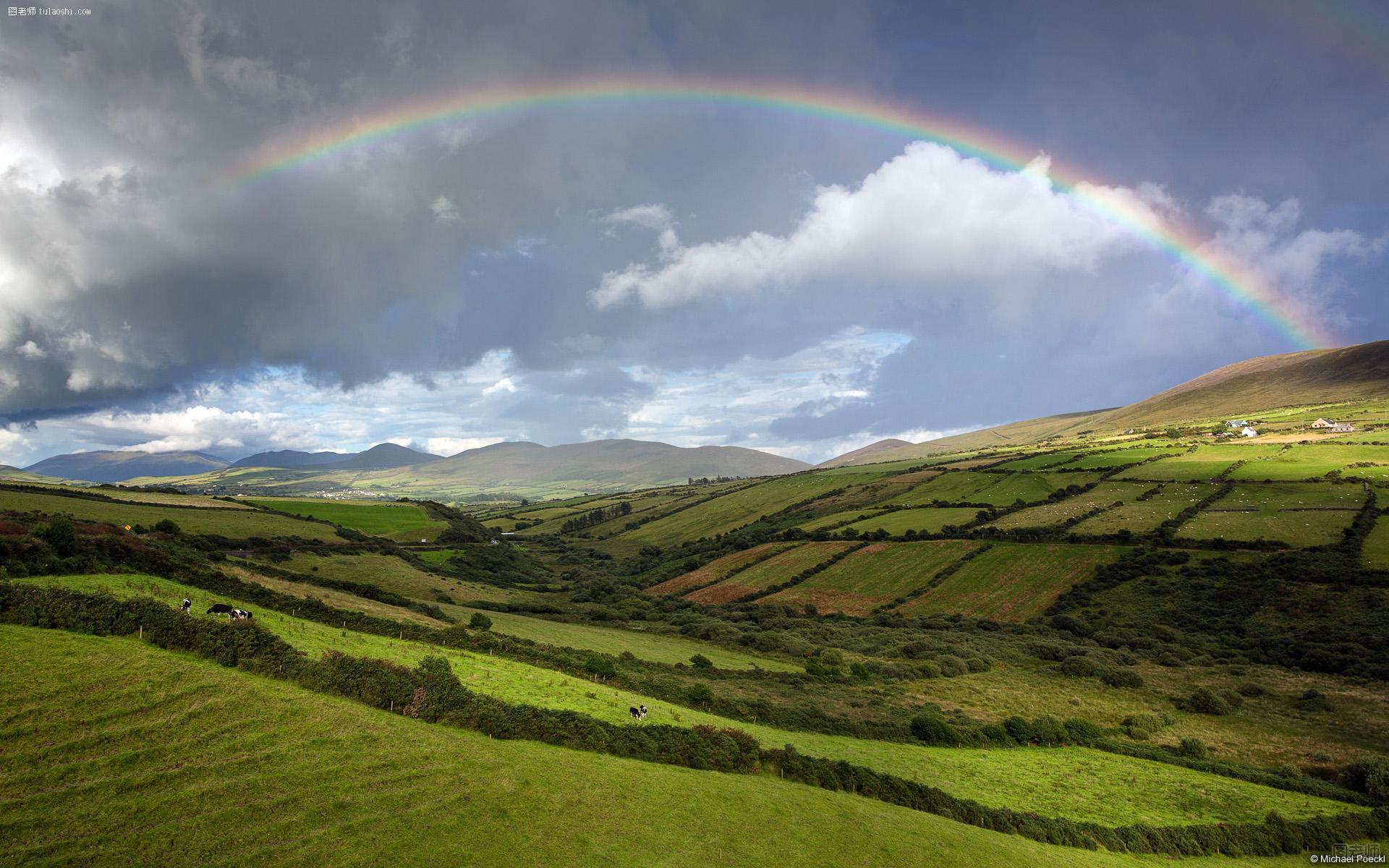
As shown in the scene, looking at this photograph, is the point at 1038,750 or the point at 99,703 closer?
the point at 99,703

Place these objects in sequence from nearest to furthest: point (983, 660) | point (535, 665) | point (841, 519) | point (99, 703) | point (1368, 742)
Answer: point (99, 703) < point (535, 665) < point (1368, 742) < point (983, 660) < point (841, 519)

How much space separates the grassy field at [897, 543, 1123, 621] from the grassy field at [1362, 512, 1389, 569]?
21633 mm

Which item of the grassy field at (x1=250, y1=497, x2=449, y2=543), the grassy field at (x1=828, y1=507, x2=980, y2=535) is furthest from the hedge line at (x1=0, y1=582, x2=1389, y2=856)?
the grassy field at (x1=250, y1=497, x2=449, y2=543)

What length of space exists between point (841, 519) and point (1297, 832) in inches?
3820

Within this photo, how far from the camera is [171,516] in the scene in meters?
68.5

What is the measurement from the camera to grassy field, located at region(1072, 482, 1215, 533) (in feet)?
276

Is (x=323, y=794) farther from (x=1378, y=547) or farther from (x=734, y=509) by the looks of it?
(x=734, y=509)

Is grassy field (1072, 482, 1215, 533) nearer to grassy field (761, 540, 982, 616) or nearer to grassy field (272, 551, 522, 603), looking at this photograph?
grassy field (761, 540, 982, 616)

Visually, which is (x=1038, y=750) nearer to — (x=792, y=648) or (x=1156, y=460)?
(x=792, y=648)

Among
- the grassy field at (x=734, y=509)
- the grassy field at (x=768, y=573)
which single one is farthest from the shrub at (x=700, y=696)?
the grassy field at (x=734, y=509)

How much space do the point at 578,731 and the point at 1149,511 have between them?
100381 mm

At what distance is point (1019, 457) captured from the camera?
6161 inches

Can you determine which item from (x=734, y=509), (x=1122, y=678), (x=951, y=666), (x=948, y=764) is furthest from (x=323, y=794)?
(x=734, y=509)

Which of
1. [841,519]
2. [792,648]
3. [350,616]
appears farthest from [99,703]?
[841,519]
